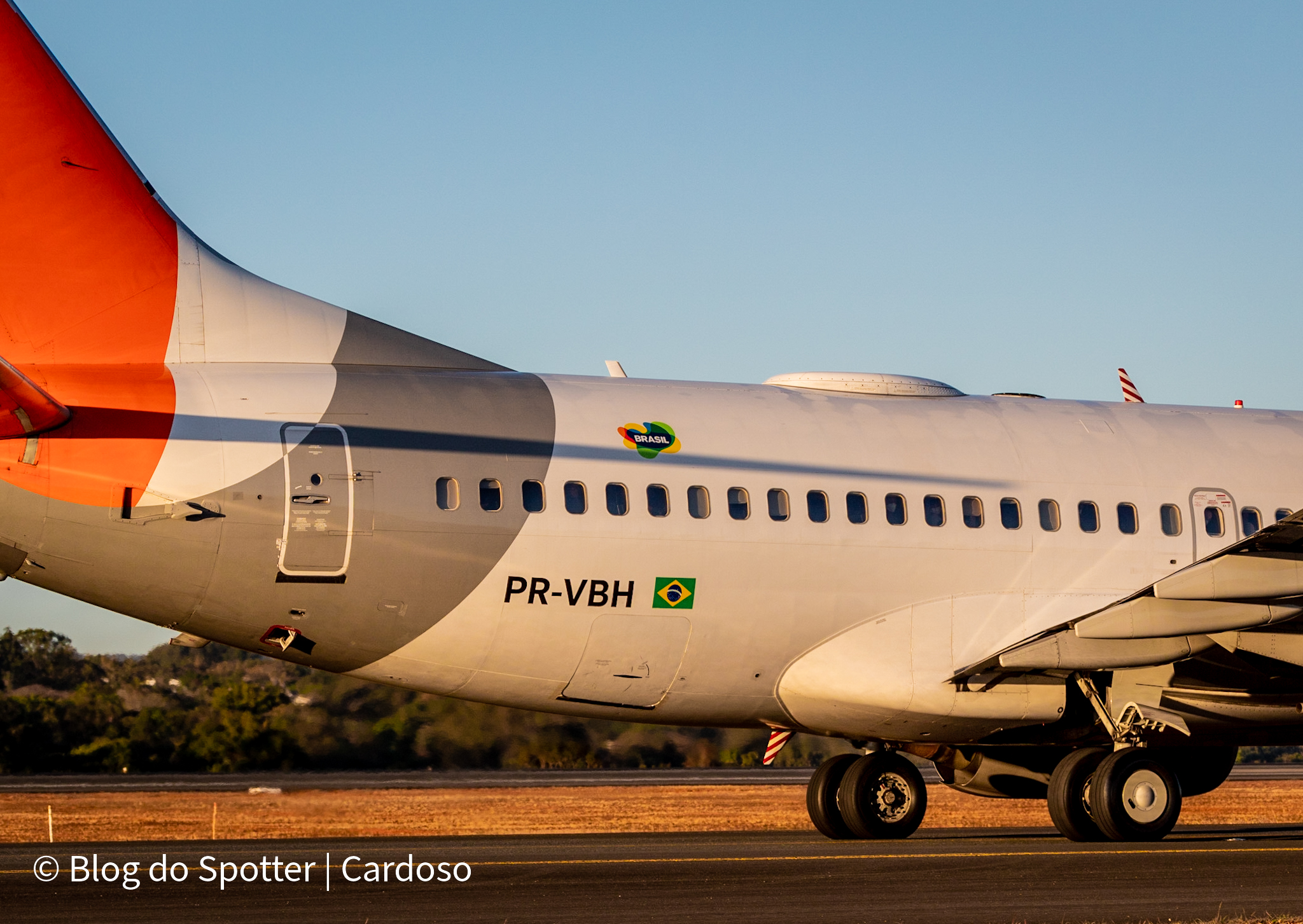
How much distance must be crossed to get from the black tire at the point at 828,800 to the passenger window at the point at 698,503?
4.33 meters

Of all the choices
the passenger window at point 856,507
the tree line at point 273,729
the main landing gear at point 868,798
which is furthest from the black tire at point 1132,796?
the tree line at point 273,729

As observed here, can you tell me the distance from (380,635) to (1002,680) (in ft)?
24.1

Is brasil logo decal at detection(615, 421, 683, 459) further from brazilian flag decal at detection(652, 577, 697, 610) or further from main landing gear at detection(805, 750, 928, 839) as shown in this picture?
main landing gear at detection(805, 750, 928, 839)

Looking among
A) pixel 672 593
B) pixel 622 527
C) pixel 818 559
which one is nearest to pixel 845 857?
pixel 818 559

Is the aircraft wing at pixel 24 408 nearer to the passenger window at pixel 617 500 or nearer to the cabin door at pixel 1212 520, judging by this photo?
the passenger window at pixel 617 500

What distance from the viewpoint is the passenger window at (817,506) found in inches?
688

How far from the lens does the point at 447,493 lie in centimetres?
1587

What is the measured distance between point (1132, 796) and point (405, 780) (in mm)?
28455

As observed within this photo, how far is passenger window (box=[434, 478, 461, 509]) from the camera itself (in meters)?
15.8

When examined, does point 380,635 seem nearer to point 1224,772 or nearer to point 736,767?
point 1224,772

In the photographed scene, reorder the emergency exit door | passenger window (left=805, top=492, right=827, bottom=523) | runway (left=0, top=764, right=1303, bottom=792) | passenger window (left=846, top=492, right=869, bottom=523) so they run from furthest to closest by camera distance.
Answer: runway (left=0, top=764, right=1303, bottom=792) < passenger window (left=846, top=492, right=869, bottom=523) < passenger window (left=805, top=492, right=827, bottom=523) < the emergency exit door

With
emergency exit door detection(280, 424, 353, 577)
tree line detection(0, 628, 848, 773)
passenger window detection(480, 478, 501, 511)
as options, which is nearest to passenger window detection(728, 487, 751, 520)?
passenger window detection(480, 478, 501, 511)

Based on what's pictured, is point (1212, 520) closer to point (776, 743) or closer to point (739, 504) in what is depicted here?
point (776, 743)

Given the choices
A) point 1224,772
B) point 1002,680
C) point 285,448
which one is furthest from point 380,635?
point 1224,772
